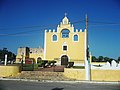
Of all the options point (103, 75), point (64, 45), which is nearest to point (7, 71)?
point (103, 75)

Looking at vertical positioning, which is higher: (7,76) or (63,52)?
(63,52)

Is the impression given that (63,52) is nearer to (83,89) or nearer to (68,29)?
(68,29)

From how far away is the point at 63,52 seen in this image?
4272 centimetres

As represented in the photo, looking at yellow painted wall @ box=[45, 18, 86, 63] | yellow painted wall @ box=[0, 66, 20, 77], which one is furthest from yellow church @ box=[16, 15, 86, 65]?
yellow painted wall @ box=[0, 66, 20, 77]

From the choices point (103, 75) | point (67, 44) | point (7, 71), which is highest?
point (67, 44)

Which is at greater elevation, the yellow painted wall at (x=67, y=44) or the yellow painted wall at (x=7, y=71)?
the yellow painted wall at (x=67, y=44)

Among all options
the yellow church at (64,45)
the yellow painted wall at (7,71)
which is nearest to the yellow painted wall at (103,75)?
the yellow painted wall at (7,71)

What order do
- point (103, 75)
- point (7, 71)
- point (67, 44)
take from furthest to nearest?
point (67, 44) < point (7, 71) < point (103, 75)

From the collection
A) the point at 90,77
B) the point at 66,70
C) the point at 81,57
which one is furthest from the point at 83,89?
the point at 81,57

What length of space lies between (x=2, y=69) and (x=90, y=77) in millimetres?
9123

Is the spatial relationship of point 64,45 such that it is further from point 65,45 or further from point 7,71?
point 7,71

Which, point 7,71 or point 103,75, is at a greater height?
point 7,71

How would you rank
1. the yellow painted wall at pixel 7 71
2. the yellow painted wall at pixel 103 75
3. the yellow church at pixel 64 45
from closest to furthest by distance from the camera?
1. the yellow painted wall at pixel 103 75
2. the yellow painted wall at pixel 7 71
3. the yellow church at pixel 64 45

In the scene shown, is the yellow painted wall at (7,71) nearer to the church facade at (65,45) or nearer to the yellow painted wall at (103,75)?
the yellow painted wall at (103,75)
